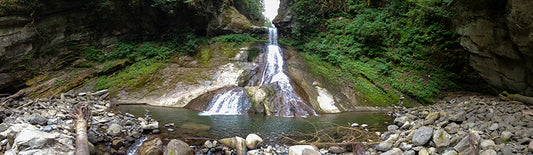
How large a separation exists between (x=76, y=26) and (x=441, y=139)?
676 inches

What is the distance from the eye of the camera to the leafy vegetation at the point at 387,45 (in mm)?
10469

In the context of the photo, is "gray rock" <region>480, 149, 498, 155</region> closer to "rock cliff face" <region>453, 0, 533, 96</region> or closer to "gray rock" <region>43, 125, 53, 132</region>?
"rock cliff face" <region>453, 0, 533, 96</region>

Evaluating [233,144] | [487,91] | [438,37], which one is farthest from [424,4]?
[233,144]

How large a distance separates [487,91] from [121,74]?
17.5m

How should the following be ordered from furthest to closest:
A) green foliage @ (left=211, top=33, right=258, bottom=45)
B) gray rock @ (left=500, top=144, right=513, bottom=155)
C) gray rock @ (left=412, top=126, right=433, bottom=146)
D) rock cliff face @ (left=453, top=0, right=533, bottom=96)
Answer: green foliage @ (left=211, top=33, right=258, bottom=45)
rock cliff face @ (left=453, top=0, right=533, bottom=96)
gray rock @ (left=412, top=126, right=433, bottom=146)
gray rock @ (left=500, top=144, right=513, bottom=155)

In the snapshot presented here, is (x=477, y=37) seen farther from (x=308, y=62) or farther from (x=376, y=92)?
(x=308, y=62)

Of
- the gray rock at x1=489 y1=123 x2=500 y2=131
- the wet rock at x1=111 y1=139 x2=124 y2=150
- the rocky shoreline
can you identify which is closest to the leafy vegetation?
the rocky shoreline

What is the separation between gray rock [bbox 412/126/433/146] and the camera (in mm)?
3762

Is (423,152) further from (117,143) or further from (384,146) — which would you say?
(117,143)

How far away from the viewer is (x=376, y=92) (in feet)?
35.5

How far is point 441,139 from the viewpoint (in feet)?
11.9

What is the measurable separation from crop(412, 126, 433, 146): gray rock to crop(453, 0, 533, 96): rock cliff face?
→ 364 cm

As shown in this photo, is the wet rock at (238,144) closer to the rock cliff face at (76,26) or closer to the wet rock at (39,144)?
the wet rock at (39,144)

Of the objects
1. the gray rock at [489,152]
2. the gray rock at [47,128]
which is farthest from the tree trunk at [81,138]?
the gray rock at [489,152]
